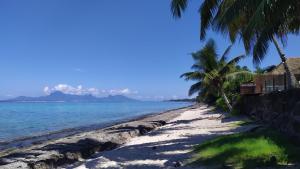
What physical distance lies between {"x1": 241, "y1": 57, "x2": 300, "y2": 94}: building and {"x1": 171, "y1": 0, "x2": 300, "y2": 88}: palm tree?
8394 millimetres

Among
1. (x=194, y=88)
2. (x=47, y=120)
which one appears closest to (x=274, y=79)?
(x=194, y=88)

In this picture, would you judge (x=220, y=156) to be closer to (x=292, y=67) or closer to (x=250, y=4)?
(x=250, y=4)

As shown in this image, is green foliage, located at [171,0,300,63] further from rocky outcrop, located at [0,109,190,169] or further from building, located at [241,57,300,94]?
building, located at [241,57,300,94]

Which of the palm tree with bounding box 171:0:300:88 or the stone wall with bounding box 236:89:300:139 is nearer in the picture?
the palm tree with bounding box 171:0:300:88

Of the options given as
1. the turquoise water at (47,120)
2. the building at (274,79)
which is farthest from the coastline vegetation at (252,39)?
the turquoise water at (47,120)

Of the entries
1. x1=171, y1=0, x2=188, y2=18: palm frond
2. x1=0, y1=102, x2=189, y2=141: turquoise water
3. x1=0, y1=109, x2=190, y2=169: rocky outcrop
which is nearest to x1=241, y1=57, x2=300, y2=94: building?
x1=0, y1=109, x2=190, y2=169: rocky outcrop

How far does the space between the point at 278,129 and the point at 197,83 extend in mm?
19483

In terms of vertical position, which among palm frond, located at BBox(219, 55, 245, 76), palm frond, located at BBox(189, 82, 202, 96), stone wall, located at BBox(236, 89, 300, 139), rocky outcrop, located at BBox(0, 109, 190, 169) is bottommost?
rocky outcrop, located at BBox(0, 109, 190, 169)

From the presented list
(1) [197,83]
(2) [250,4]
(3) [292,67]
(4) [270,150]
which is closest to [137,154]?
(4) [270,150]

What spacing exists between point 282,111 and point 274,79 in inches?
434

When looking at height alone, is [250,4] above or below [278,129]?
above

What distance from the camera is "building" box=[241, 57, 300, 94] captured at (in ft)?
78.9

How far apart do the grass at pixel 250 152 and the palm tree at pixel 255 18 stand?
2334 mm

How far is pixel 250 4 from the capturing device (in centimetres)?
949
